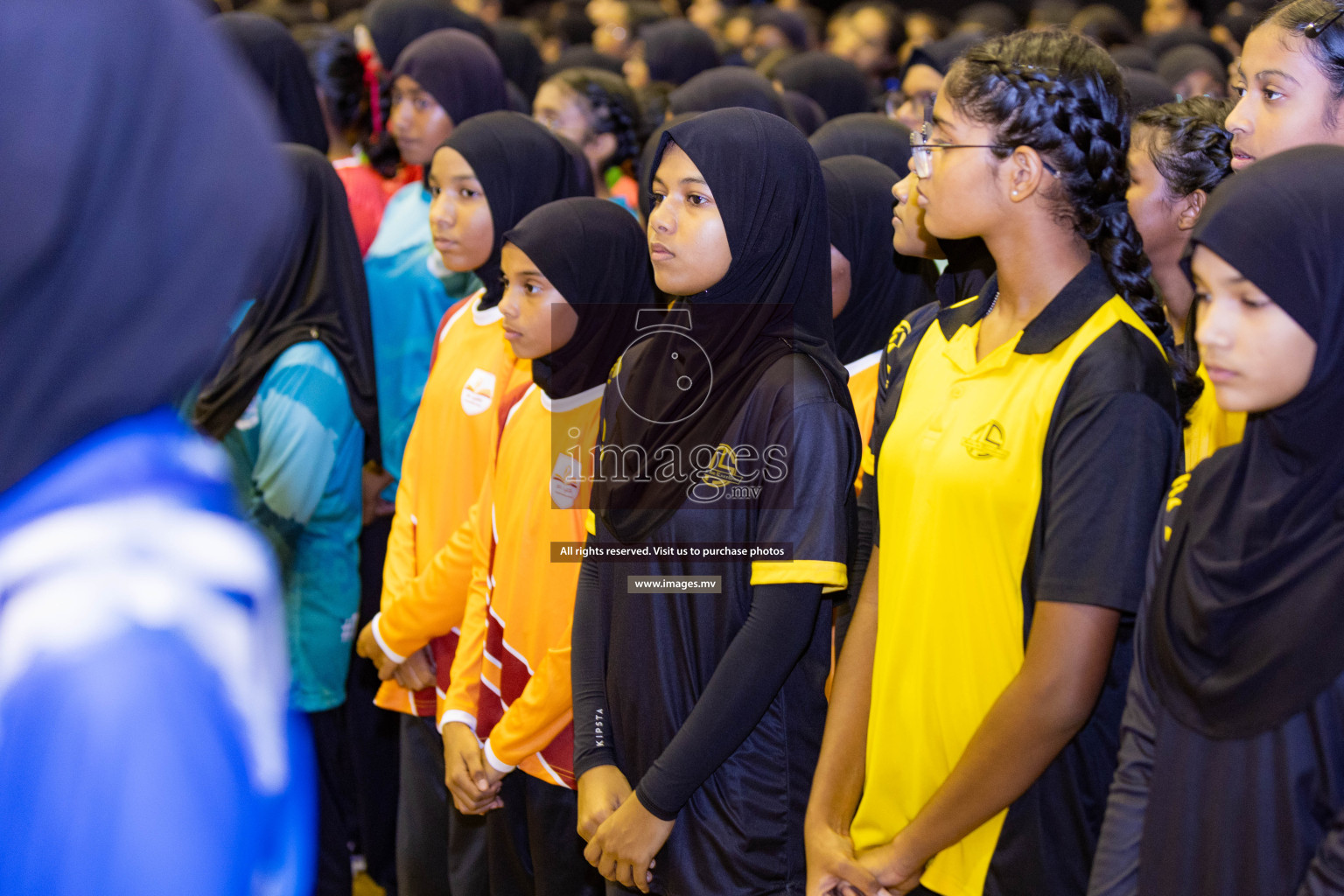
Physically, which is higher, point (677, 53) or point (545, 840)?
point (677, 53)

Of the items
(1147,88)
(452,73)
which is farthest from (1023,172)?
(452,73)

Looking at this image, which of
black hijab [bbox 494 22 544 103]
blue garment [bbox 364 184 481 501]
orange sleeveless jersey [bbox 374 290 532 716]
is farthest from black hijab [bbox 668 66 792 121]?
black hijab [bbox 494 22 544 103]

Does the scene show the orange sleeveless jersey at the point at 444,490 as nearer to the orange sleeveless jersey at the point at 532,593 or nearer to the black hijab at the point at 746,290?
the orange sleeveless jersey at the point at 532,593

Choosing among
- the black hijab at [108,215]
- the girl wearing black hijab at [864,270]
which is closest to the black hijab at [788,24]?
the girl wearing black hijab at [864,270]

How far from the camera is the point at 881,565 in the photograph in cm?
177

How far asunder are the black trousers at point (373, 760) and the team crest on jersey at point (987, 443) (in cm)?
194

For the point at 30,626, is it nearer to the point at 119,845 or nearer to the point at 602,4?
the point at 119,845

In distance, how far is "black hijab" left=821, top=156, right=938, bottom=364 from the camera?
2375mm

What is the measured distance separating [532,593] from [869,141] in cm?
145

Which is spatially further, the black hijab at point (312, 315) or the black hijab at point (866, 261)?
the black hijab at point (312, 315)

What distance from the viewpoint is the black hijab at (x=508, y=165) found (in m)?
2.77

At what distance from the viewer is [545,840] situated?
7.22 ft

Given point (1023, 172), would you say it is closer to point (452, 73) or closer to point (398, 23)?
point (452, 73)

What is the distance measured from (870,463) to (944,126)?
0.51 metres
